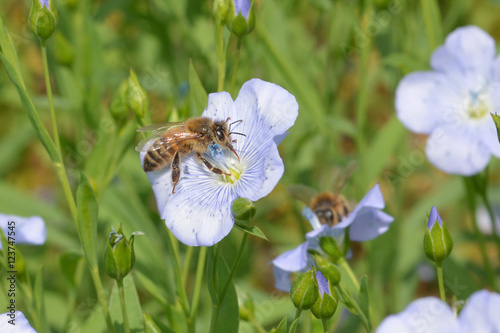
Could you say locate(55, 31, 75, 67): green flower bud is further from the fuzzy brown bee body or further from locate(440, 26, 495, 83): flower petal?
locate(440, 26, 495, 83): flower petal

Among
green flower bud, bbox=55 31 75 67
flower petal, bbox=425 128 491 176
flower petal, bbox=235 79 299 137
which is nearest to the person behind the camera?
flower petal, bbox=235 79 299 137

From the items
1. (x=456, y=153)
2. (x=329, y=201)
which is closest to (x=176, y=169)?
(x=329, y=201)

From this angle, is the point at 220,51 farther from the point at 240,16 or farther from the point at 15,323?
the point at 15,323

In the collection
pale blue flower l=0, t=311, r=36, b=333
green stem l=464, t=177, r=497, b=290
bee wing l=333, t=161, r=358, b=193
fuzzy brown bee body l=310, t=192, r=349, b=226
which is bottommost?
green stem l=464, t=177, r=497, b=290

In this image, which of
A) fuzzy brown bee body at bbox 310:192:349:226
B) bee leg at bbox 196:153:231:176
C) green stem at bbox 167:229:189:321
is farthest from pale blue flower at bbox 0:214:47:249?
fuzzy brown bee body at bbox 310:192:349:226

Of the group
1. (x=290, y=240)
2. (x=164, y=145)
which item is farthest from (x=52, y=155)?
(x=290, y=240)

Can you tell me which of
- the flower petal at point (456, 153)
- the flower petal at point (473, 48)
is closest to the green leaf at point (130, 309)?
the flower petal at point (456, 153)
